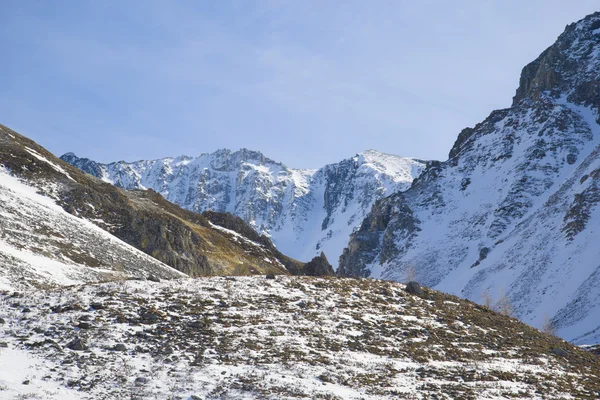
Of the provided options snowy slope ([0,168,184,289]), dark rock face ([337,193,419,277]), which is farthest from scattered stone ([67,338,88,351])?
dark rock face ([337,193,419,277])

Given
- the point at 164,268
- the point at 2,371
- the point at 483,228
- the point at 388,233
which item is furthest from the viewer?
the point at 388,233

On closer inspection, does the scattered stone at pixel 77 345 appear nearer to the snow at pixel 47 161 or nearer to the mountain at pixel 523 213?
the snow at pixel 47 161

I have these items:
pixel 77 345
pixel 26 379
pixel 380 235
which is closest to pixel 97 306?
pixel 77 345

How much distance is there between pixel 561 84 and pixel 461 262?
260ft

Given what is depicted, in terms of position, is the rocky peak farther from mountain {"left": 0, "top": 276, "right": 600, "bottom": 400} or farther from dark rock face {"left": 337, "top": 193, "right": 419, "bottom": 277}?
mountain {"left": 0, "top": 276, "right": 600, "bottom": 400}

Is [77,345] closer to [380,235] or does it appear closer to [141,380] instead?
[141,380]

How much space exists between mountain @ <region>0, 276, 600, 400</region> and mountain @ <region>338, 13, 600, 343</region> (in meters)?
52.6

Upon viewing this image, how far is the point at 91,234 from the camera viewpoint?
57.8 m

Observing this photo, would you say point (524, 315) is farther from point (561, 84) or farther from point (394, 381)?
point (561, 84)

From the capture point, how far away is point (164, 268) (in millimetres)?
60969

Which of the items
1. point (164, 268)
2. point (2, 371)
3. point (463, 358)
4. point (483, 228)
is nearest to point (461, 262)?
point (483, 228)

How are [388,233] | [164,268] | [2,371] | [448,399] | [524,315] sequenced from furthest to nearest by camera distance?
[388,233] → [524,315] → [164,268] → [448,399] → [2,371]

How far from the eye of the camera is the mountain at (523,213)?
306 ft

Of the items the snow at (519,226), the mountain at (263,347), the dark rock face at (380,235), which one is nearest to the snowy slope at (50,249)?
the mountain at (263,347)
